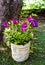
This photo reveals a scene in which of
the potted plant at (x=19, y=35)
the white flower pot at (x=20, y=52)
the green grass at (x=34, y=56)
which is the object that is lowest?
the green grass at (x=34, y=56)

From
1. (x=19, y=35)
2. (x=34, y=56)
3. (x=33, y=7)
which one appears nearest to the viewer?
(x=19, y=35)

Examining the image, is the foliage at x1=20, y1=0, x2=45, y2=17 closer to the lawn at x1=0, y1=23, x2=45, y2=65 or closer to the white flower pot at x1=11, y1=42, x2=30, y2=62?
the lawn at x1=0, y1=23, x2=45, y2=65

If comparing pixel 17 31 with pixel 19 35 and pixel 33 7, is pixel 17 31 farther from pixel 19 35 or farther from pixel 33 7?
pixel 33 7

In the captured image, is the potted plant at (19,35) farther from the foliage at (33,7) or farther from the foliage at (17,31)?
the foliage at (33,7)

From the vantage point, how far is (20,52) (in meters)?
2.54

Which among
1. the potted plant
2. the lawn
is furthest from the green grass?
the potted plant

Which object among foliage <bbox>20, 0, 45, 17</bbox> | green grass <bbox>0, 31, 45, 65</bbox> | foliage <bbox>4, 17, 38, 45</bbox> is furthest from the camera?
foliage <bbox>20, 0, 45, 17</bbox>

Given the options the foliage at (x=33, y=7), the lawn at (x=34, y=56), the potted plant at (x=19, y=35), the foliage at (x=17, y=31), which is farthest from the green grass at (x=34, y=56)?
the foliage at (x=33, y=7)

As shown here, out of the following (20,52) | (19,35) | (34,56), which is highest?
(19,35)

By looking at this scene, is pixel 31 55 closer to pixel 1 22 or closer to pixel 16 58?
pixel 16 58

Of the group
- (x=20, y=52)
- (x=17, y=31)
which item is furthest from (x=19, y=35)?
(x=20, y=52)

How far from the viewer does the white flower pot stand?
8.26ft

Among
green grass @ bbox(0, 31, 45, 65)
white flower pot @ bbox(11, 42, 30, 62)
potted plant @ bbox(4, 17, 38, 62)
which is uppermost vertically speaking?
potted plant @ bbox(4, 17, 38, 62)

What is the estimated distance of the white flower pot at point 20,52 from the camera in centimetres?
252
